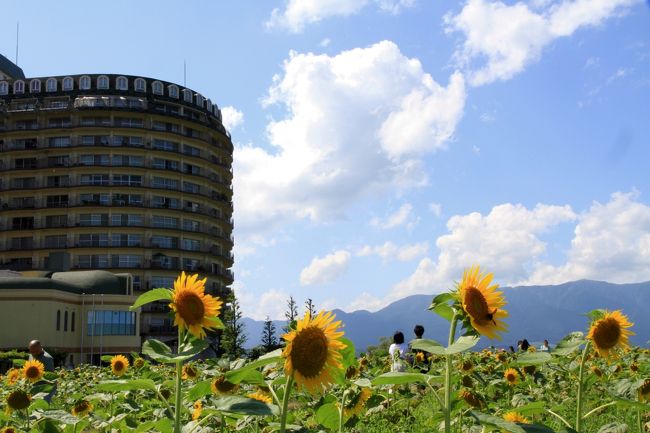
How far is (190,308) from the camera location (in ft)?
9.39

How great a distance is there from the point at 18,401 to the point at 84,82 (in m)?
82.6

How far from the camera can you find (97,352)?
52344 millimetres

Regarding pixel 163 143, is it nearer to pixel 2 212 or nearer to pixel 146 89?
pixel 146 89

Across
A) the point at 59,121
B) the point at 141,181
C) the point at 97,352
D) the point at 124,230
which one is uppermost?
the point at 59,121

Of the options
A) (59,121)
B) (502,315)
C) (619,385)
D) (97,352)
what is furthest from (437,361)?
(59,121)

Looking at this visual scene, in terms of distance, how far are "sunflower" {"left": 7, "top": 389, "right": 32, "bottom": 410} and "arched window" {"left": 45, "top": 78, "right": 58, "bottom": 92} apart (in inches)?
3265

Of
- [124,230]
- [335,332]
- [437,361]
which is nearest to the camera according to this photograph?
[335,332]

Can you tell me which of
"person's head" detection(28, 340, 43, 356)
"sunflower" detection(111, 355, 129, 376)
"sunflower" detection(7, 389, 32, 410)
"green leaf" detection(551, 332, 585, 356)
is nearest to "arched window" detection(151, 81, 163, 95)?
"person's head" detection(28, 340, 43, 356)

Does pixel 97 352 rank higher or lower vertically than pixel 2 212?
lower

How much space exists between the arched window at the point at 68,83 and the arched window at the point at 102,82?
3138mm

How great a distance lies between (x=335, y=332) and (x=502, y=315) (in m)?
0.70

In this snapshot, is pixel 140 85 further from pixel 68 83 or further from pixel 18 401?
pixel 18 401

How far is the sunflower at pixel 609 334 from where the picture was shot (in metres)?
3.18

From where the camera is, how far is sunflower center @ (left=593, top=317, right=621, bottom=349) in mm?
3180
